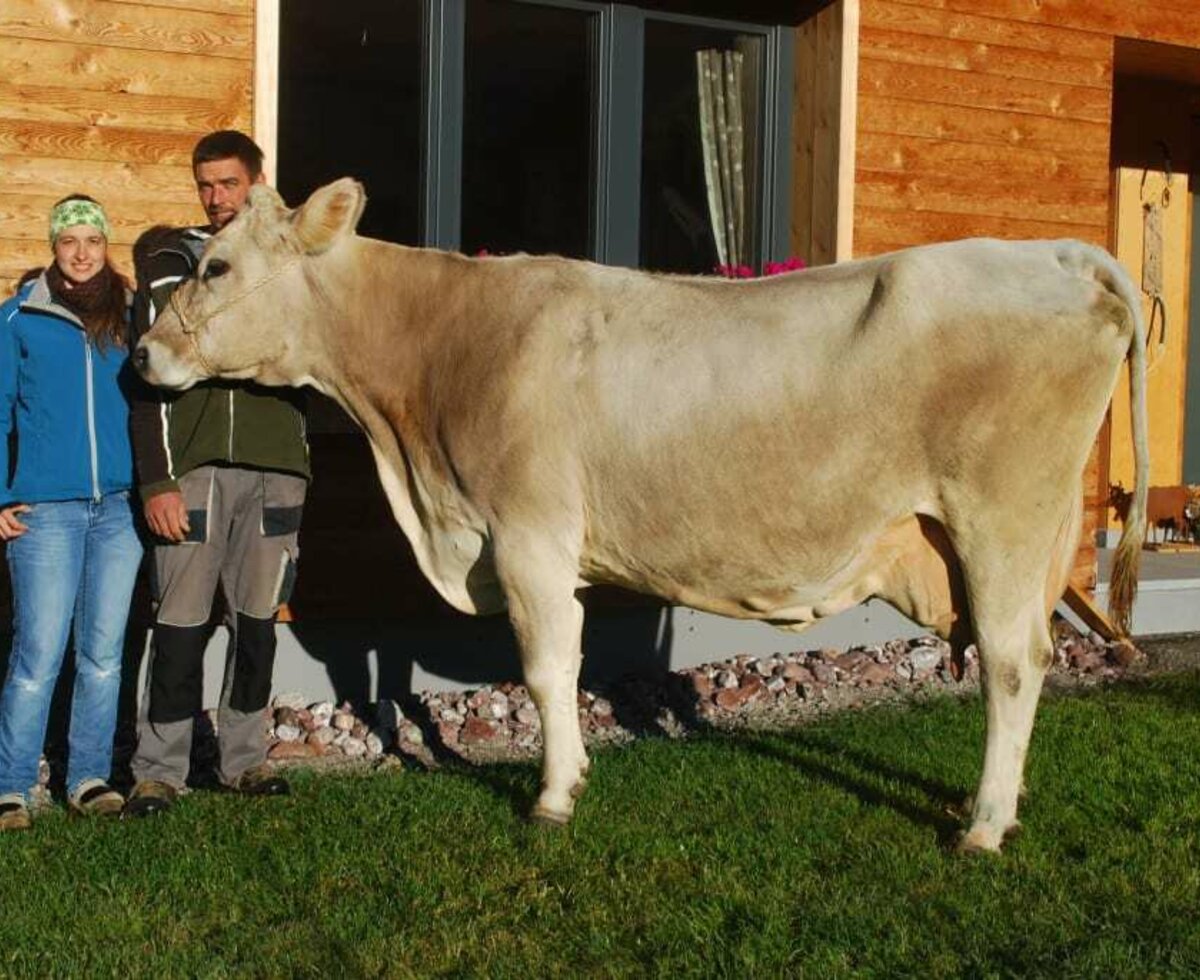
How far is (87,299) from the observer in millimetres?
5492

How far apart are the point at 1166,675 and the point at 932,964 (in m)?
5.05

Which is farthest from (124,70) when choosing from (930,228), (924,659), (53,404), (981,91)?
(924,659)

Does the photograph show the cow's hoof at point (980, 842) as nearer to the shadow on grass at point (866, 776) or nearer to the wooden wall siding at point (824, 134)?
the shadow on grass at point (866, 776)

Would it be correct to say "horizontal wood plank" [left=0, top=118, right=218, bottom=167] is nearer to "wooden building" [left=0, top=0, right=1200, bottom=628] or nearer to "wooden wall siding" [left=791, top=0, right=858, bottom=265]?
"wooden building" [left=0, top=0, right=1200, bottom=628]

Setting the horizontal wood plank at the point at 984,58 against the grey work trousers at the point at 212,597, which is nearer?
the grey work trousers at the point at 212,597

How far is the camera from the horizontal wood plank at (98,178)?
22.5ft

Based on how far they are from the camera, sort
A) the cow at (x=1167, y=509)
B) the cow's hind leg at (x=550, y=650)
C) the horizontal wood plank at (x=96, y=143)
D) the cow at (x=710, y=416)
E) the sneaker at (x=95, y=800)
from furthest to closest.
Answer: the cow at (x=1167, y=509), the horizontal wood plank at (x=96, y=143), the sneaker at (x=95, y=800), the cow's hind leg at (x=550, y=650), the cow at (x=710, y=416)

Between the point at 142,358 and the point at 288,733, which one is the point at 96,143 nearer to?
the point at 142,358

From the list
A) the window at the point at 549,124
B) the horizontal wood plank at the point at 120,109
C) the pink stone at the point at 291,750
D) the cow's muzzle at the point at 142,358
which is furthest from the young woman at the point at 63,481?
the window at the point at 549,124

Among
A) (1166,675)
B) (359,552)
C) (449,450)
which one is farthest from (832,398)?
(1166,675)

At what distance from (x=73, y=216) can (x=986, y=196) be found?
19.4 ft

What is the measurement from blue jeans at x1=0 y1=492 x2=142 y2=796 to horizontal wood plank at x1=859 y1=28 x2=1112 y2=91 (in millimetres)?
5455

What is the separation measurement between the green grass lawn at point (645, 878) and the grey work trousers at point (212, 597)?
0.96ft

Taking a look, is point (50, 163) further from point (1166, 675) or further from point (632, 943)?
point (1166, 675)
